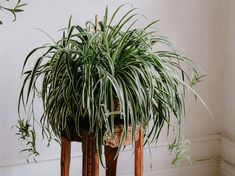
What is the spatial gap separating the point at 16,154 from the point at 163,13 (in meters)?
0.92

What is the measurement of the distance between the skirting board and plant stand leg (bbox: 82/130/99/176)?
0.56m

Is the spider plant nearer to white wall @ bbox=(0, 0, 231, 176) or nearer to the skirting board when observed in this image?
white wall @ bbox=(0, 0, 231, 176)

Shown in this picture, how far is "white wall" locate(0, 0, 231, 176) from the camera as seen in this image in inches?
70.8

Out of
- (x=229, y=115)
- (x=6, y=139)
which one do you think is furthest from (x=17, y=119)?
(x=229, y=115)

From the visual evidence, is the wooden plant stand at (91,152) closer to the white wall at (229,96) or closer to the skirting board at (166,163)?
the skirting board at (166,163)

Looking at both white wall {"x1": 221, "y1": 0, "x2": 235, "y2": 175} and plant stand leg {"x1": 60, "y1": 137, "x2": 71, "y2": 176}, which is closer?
plant stand leg {"x1": 60, "y1": 137, "x2": 71, "y2": 176}

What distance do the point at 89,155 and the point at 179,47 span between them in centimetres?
89

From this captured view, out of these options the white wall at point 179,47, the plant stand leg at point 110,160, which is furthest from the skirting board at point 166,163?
the plant stand leg at point 110,160

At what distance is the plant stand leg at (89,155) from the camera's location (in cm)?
137

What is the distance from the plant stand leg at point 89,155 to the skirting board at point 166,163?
565 millimetres

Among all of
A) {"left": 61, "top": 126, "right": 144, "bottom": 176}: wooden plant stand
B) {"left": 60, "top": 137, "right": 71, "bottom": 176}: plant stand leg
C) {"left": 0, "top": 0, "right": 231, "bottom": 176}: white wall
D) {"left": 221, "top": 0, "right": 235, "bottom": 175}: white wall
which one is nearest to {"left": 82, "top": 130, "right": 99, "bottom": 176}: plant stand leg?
{"left": 61, "top": 126, "right": 144, "bottom": 176}: wooden plant stand

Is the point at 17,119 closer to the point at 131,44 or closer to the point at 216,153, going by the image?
the point at 131,44

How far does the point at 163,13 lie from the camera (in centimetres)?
200

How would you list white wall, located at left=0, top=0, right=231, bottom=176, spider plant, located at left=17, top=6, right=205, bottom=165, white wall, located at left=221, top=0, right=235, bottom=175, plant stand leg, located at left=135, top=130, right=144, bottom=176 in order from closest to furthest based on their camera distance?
spider plant, located at left=17, top=6, right=205, bottom=165
plant stand leg, located at left=135, top=130, right=144, bottom=176
white wall, located at left=0, top=0, right=231, bottom=176
white wall, located at left=221, top=0, right=235, bottom=175
